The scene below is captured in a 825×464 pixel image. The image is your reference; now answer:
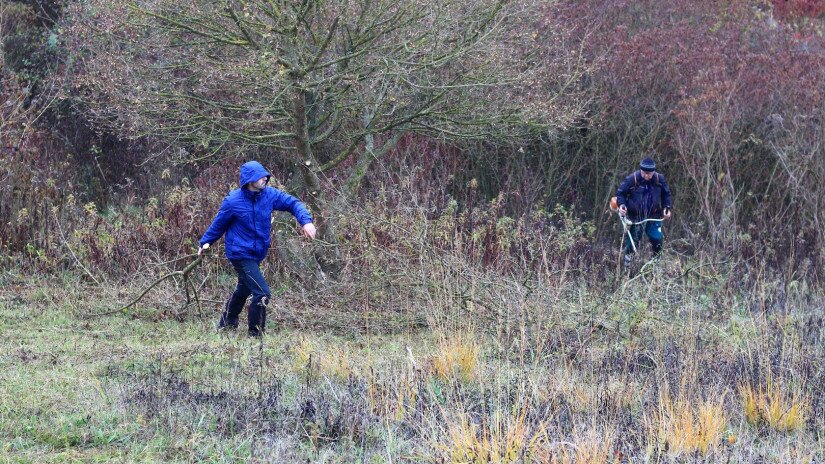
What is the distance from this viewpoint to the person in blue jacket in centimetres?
806

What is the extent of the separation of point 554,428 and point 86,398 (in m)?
2.72

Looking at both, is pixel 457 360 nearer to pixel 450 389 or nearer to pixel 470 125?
pixel 450 389

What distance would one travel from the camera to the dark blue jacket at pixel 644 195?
494 inches

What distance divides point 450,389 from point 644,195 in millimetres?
7140

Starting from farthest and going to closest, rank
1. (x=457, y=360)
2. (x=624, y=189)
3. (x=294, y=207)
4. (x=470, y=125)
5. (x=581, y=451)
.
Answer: (x=624, y=189) → (x=470, y=125) → (x=294, y=207) → (x=457, y=360) → (x=581, y=451)

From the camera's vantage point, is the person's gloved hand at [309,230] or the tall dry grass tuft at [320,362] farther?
the person's gloved hand at [309,230]

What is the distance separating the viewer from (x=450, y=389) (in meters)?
6.12

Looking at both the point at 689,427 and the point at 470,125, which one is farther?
the point at 470,125

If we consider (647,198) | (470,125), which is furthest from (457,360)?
(647,198)

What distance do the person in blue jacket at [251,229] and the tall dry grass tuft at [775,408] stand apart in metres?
3.67

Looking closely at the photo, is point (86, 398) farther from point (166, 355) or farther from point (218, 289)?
point (218, 289)

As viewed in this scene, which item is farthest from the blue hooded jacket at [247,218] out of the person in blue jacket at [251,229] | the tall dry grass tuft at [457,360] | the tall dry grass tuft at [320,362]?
the tall dry grass tuft at [457,360]

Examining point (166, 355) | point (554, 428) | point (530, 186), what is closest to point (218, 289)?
point (166, 355)

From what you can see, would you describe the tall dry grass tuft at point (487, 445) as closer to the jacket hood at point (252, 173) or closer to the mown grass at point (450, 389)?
the mown grass at point (450, 389)
